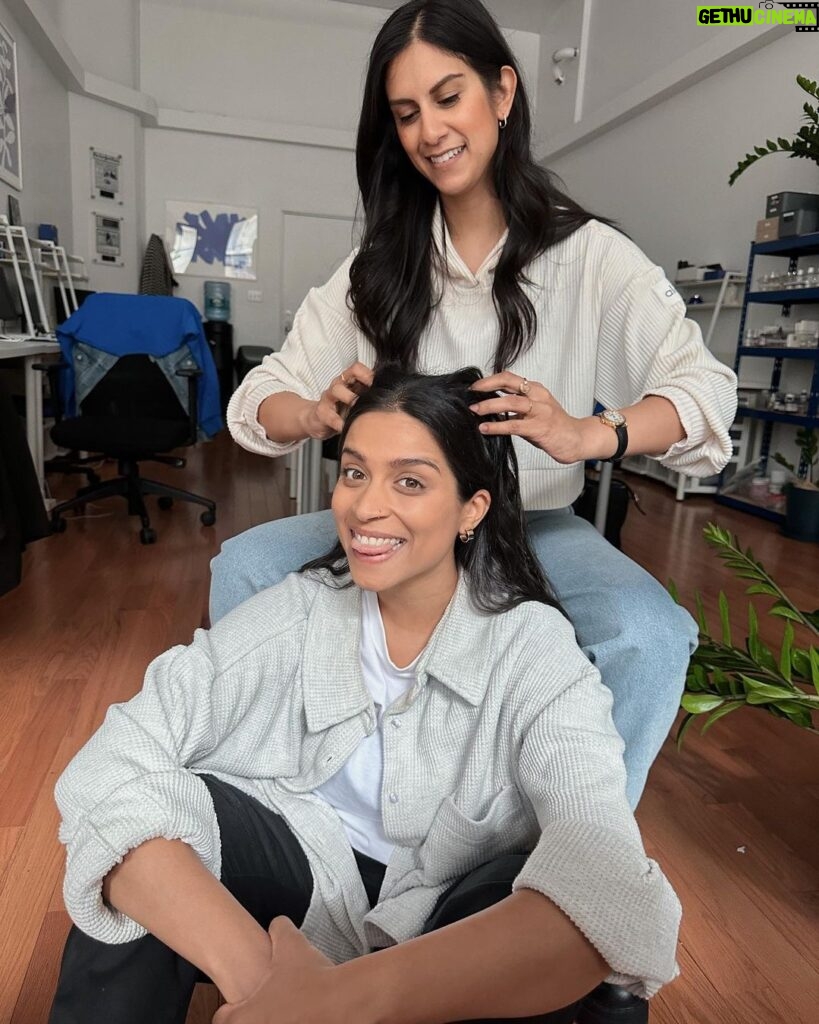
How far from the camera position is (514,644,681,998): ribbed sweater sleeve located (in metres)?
0.73

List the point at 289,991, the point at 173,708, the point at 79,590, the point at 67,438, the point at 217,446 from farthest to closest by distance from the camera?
the point at 217,446
the point at 67,438
the point at 79,590
the point at 173,708
the point at 289,991

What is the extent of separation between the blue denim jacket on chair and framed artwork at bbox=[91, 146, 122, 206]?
380 cm

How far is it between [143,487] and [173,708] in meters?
3.12

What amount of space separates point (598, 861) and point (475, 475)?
19.6 inches

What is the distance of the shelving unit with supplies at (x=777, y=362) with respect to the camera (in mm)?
4328

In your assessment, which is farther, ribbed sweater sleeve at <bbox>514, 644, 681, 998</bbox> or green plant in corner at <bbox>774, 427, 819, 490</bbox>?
green plant in corner at <bbox>774, 427, 819, 490</bbox>

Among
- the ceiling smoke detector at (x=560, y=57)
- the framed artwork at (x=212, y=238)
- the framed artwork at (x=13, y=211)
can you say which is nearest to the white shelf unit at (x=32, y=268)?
the framed artwork at (x=13, y=211)

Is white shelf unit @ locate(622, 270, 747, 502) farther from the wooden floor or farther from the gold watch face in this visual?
the gold watch face

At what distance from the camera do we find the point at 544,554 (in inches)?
51.4

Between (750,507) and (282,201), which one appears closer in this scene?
(750,507)

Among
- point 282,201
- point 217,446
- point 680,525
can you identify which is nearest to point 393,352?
point 680,525

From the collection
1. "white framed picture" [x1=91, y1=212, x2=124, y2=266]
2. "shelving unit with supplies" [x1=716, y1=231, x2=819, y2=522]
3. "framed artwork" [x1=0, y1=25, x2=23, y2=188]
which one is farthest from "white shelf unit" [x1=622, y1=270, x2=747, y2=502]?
"white framed picture" [x1=91, y1=212, x2=124, y2=266]

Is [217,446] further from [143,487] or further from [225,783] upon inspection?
[225,783]

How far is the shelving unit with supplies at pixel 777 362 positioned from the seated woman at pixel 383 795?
3.81 m
